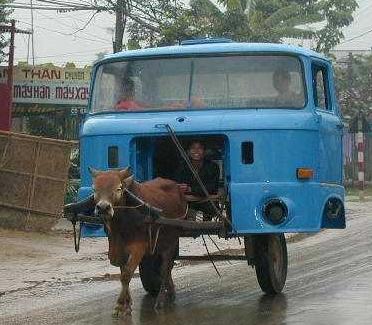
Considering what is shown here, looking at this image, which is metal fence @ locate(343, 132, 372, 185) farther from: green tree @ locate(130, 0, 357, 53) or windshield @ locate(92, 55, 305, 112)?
windshield @ locate(92, 55, 305, 112)

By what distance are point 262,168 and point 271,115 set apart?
58cm

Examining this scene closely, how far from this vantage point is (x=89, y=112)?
1086cm

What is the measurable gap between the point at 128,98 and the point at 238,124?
151 cm

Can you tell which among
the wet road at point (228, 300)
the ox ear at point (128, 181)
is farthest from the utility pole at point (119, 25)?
the ox ear at point (128, 181)

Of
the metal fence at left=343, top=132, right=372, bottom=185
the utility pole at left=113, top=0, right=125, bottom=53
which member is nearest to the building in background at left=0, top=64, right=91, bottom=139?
the utility pole at left=113, top=0, right=125, bottom=53

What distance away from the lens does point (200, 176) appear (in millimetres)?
10289

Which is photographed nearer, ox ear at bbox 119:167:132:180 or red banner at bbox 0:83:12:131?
ox ear at bbox 119:167:132:180

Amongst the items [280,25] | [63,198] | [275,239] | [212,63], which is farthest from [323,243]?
[280,25]

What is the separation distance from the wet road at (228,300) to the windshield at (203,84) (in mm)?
2125

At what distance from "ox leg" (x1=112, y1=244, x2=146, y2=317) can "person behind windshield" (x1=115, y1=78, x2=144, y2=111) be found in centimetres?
201

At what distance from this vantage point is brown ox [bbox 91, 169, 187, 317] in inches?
347

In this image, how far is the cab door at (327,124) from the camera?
10.3 metres

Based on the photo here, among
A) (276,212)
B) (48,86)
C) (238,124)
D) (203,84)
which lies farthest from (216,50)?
(48,86)

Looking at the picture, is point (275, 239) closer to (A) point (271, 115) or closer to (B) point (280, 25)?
(A) point (271, 115)
